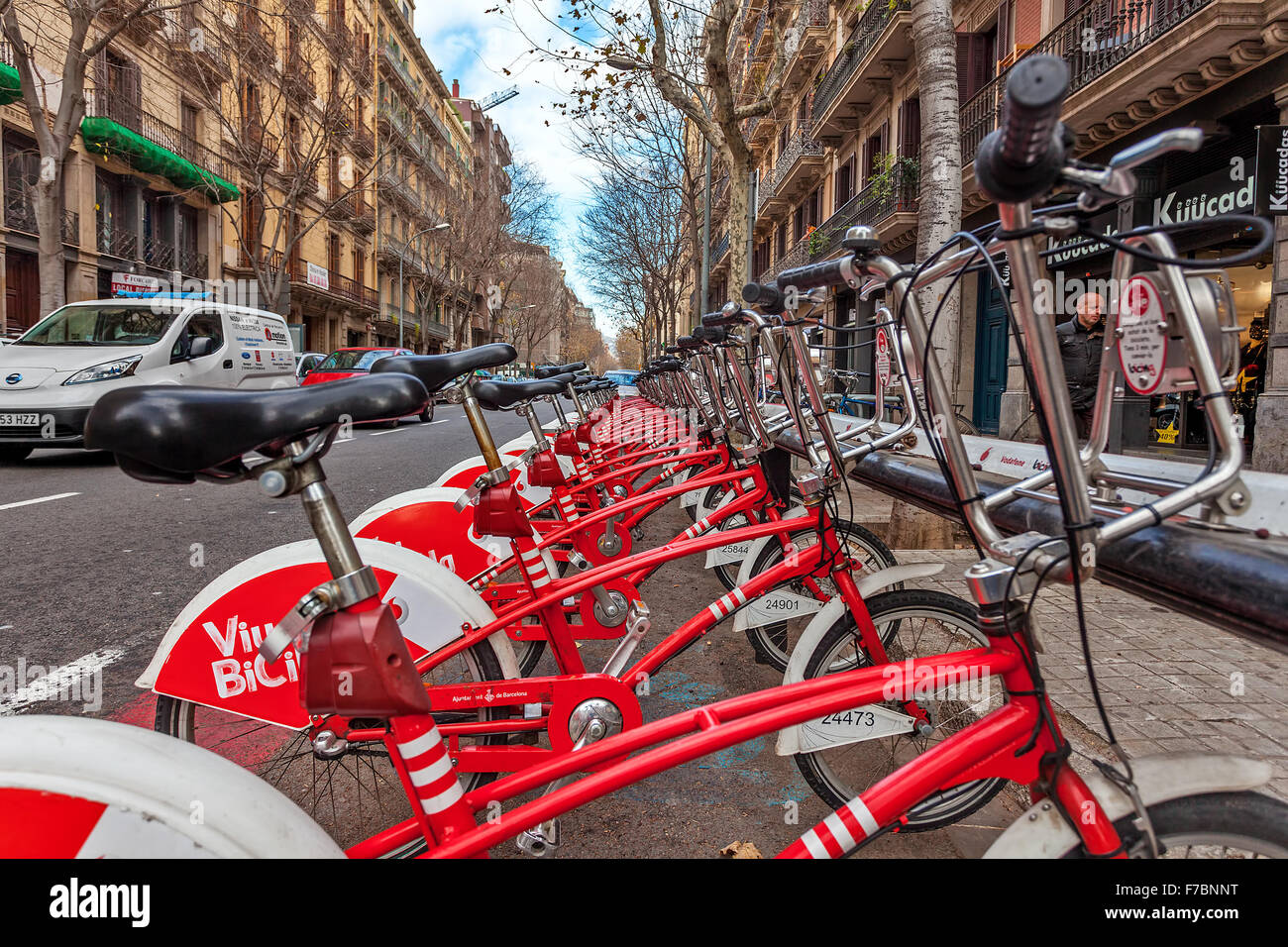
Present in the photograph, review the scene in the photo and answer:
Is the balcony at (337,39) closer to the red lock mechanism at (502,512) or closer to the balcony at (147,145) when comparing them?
the balcony at (147,145)

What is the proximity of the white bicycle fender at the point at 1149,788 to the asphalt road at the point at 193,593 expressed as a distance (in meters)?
0.99

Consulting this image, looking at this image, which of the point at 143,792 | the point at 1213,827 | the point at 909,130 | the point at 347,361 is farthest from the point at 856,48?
the point at 143,792

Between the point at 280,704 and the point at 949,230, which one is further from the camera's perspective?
the point at 949,230

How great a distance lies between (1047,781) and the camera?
1328 mm

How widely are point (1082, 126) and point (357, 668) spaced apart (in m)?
13.9

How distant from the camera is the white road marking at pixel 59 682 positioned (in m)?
2.81

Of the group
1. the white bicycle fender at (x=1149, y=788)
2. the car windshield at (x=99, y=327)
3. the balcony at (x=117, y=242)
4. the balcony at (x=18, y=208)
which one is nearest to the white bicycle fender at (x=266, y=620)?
the white bicycle fender at (x=1149, y=788)

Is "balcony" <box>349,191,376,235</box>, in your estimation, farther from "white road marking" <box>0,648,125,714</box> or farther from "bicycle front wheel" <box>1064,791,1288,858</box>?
"bicycle front wheel" <box>1064,791,1288,858</box>

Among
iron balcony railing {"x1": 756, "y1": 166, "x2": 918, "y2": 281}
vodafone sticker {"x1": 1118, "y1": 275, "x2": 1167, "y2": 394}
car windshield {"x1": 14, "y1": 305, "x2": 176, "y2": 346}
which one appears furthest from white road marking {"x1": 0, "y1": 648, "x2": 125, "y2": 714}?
iron balcony railing {"x1": 756, "y1": 166, "x2": 918, "y2": 281}

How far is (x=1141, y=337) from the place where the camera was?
1426mm

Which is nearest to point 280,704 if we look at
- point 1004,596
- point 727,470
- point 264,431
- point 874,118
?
point 264,431
